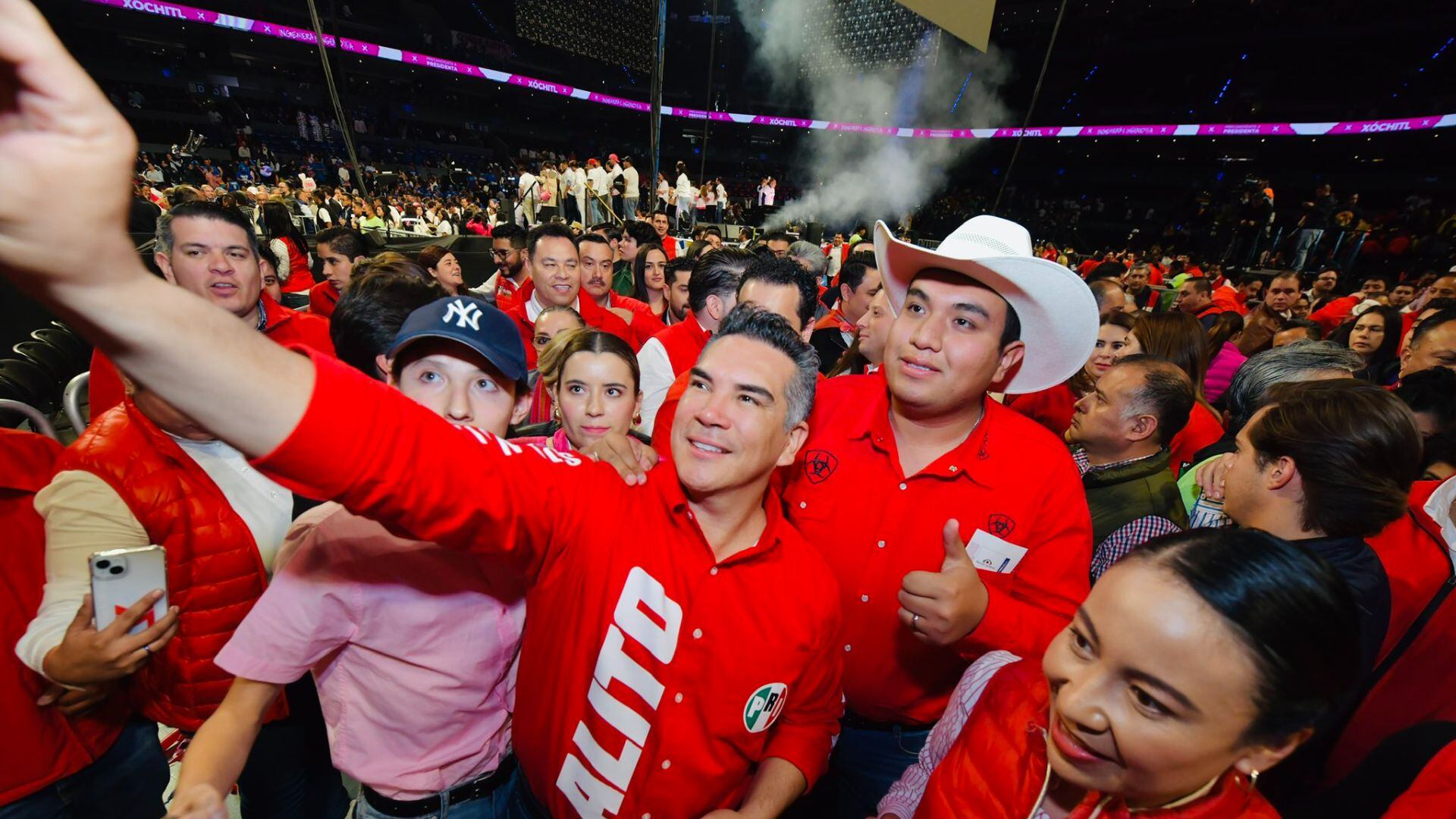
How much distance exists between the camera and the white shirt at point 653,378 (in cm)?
355

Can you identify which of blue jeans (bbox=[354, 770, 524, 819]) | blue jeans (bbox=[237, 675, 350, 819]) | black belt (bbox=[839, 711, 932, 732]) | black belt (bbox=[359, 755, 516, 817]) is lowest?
blue jeans (bbox=[237, 675, 350, 819])

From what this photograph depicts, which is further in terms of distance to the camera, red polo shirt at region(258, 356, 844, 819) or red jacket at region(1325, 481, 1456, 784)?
red jacket at region(1325, 481, 1456, 784)

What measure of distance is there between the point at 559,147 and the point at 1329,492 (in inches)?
1459

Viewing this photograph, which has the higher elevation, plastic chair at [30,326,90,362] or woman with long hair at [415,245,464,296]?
woman with long hair at [415,245,464,296]

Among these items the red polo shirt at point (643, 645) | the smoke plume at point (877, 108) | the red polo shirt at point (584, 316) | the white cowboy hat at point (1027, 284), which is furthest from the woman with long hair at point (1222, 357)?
the smoke plume at point (877, 108)

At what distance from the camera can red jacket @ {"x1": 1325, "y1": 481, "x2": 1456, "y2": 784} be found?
5.92 feet

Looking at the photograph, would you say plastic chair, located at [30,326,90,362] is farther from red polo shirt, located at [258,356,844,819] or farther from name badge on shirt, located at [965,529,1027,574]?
name badge on shirt, located at [965,529,1027,574]

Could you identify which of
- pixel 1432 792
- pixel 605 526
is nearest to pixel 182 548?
pixel 605 526

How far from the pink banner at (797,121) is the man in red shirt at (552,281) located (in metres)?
13.2

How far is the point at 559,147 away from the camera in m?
33.9

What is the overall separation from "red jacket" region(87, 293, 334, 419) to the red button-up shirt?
1.95 m

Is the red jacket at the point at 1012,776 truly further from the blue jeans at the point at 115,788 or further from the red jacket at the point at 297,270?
the red jacket at the point at 297,270

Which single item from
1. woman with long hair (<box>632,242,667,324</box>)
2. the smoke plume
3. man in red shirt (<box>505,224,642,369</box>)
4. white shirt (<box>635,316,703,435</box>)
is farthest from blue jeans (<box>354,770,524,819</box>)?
the smoke plume

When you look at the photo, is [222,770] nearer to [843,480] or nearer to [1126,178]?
[843,480]
